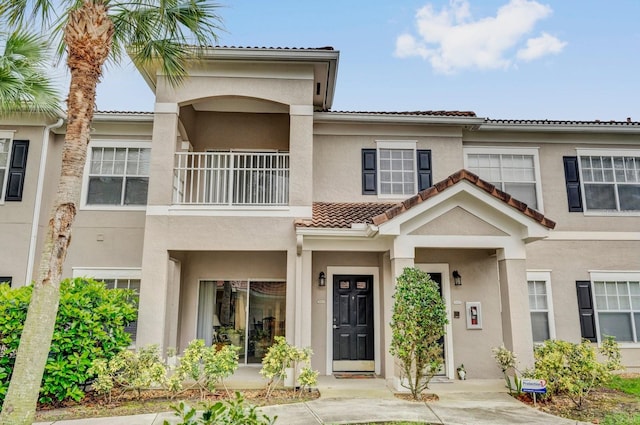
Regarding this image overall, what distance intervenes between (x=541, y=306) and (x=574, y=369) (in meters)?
3.86

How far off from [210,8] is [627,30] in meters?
17.1

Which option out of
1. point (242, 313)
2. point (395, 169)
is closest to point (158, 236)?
point (242, 313)

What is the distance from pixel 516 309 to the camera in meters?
9.80

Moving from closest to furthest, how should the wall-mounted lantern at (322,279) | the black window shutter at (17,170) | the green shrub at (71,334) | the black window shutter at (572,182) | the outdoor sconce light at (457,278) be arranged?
the green shrub at (71,334) → the outdoor sconce light at (457,278) → the wall-mounted lantern at (322,279) → the black window shutter at (17,170) → the black window shutter at (572,182)

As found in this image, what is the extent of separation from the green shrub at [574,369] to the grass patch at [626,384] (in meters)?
1.77

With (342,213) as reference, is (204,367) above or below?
below

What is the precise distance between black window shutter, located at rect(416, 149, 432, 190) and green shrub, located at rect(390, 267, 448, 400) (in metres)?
4.62

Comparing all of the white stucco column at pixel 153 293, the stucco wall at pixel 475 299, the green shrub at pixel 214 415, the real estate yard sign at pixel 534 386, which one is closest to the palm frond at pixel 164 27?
the white stucco column at pixel 153 293

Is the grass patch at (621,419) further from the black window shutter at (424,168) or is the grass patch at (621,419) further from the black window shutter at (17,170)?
the black window shutter at (17,170)

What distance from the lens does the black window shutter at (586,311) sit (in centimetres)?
1188

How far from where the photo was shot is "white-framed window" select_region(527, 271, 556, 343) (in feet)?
39.0

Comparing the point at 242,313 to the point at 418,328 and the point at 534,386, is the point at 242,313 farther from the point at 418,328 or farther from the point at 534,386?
the point at 534,386

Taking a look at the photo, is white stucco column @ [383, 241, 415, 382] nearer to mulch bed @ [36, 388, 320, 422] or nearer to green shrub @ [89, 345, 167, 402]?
mulch bed @ [36, 388, 320, 422]

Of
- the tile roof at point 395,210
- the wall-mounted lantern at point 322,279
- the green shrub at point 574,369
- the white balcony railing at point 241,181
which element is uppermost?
the white balcony railing at point 241,181
